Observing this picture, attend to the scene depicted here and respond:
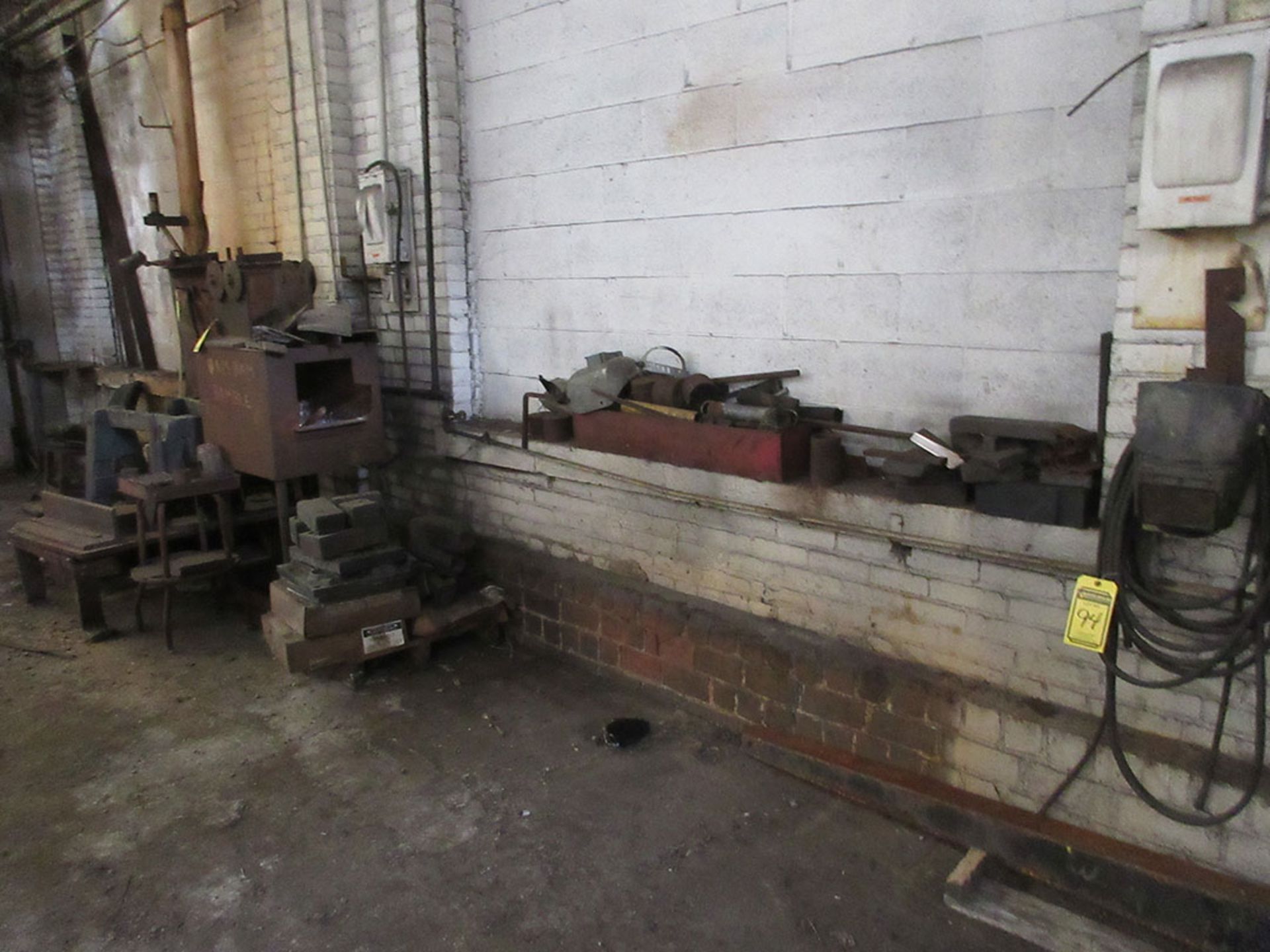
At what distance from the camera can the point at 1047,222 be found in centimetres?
255

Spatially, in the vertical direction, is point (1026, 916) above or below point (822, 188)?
below

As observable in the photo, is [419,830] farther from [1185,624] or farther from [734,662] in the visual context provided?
[1185,624]

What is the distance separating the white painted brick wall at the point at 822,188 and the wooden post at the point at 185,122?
2554mm

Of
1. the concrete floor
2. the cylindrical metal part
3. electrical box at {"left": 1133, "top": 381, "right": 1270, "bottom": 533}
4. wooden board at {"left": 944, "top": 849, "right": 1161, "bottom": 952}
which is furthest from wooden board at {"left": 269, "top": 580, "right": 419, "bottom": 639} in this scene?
electrical box at {"left": 1133, "top": 381, "right": 1270, "bottom": 533}

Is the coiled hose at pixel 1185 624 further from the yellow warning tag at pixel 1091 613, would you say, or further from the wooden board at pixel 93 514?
the wooden board at pixel 93 514

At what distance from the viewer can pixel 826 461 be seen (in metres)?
2.93

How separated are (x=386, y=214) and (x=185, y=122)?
2.32 meters

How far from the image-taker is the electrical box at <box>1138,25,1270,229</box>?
194 cm

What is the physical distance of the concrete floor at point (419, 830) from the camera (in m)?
2.43

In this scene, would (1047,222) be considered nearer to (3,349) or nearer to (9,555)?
(9,555)

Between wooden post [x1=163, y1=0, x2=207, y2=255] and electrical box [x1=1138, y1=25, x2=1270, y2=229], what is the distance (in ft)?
18.1

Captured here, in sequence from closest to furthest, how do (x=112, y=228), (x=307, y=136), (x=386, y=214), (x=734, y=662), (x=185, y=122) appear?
(x=734, y=662)
(x=386, y=214)
(x=307, y=136)
(x=185, y=122)
(x=112, y=228)

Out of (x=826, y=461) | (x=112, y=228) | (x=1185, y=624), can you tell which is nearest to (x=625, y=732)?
(x=826, y=461)

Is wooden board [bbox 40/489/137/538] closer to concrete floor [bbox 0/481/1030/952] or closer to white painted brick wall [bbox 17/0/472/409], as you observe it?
concrete floor [bbox 0/481/1030/952]
